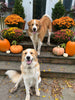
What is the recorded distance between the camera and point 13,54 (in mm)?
2930

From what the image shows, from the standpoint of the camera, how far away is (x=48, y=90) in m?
2.14

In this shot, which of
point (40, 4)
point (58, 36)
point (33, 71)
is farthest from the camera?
point (40, 4)

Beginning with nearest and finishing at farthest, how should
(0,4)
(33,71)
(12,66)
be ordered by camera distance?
(33,71)
(12,66)
(0,4)

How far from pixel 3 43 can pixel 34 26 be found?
1239mm

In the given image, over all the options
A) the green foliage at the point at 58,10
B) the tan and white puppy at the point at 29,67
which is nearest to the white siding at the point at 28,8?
the green foliage at the point at 58,10

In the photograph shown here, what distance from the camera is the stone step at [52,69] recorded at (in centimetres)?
252

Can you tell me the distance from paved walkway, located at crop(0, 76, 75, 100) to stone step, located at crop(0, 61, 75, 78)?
149mm

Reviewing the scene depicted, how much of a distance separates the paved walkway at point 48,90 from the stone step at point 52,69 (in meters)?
0.15

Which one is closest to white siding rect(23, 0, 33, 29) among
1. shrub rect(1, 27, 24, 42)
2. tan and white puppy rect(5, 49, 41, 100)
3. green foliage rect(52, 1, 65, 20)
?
green foliage rect(52, 1, 65, 20)

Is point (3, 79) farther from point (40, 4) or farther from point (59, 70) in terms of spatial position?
point (40, 4)

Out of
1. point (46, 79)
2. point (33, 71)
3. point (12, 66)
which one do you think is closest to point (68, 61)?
point (46, 79)

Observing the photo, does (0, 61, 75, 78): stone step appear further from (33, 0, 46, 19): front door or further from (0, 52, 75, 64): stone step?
(33, 0, 46, 19): front door

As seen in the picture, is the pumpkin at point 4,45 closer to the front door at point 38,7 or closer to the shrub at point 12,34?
the shrub at point 12,34

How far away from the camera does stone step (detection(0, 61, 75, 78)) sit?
252cm
